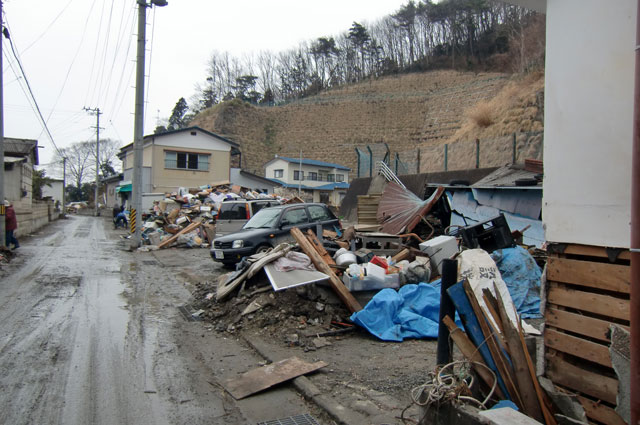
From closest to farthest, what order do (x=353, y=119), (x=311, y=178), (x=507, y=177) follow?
1. (x=507, y=177)
2. (x=311, y=178)
3. (x=353, y=119)

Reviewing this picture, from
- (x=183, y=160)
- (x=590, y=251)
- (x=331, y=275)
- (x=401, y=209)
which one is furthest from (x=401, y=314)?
(x=183, y=160)

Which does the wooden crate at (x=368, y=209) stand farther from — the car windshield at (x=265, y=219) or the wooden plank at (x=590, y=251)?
the wooden plank at (x=590, y=251)

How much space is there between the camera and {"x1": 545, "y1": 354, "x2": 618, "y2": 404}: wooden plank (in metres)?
2.83

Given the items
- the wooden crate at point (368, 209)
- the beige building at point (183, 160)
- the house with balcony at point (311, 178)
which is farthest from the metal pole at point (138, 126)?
the house with balcony at point (311, 178)

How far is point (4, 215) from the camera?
544 inches

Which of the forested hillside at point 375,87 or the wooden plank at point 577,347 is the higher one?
the forested hillside at point 375,87

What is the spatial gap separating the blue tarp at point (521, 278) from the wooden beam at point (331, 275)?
2.67m

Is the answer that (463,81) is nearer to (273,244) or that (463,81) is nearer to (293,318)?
(273,244)

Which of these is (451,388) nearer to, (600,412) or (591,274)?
(600,412)

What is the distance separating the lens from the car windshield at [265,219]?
36.6 ft

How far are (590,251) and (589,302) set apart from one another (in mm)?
374

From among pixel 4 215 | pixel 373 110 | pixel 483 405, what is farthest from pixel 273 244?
pixel 373 110

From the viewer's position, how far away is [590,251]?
119 inches

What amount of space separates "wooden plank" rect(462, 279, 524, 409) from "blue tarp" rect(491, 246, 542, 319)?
3.81 meters
